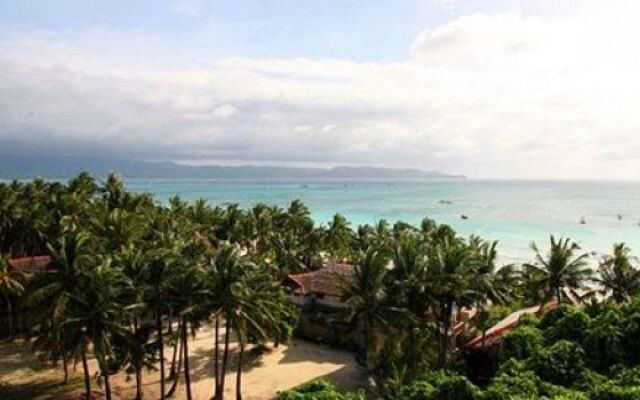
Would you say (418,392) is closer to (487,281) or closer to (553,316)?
(553,316)

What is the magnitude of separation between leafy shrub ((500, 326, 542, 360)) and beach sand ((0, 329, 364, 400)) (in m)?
13.1

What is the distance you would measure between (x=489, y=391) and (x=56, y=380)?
28.6 metres

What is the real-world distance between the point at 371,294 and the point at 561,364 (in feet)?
41.6

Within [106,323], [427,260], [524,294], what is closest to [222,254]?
[106,323]

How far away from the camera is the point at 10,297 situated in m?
44.4

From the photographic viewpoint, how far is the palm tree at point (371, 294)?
3412 cm

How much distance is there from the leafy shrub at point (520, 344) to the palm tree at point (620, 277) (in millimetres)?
18495

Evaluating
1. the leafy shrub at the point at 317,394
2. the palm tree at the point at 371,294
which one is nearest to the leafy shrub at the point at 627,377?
the leafy shrub at the point at 317,394

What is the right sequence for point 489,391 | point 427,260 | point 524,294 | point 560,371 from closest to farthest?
point 489,391 → point 560,371 → point 427,260 → point 524,294

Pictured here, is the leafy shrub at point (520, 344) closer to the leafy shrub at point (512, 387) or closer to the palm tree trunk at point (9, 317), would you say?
the leafy shrub at point (512, 387)

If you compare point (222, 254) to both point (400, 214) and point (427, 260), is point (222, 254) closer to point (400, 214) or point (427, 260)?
point (427, 260)

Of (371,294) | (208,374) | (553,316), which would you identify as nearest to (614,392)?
(553,316)

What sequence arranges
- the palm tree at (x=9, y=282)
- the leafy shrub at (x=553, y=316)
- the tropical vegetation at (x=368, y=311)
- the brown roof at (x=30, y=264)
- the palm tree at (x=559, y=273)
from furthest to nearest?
1. the brown roof at (x=30, y=264)
2. the palm tree at (x=559, y=273)
3. the palm tree at (x=9, y=282)
4. the leafy shrub at (x=553, y=316)
5. the tropical vegetation at (x=368, y=311)

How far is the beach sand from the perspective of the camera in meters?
35.8
